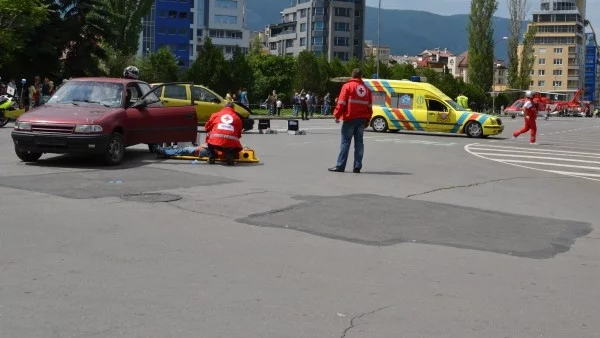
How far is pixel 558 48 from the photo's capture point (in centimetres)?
18538

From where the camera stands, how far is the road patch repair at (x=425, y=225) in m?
8.57

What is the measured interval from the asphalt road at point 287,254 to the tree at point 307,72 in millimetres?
48847

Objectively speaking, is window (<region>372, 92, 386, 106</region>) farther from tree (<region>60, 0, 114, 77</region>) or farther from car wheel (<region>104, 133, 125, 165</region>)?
tree (<region>60, 0, 114, 77</region>)

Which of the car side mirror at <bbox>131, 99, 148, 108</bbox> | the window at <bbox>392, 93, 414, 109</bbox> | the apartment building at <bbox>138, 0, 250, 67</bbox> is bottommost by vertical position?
the car side mirror at <bbox>131, 99, 148, 108</bbox>

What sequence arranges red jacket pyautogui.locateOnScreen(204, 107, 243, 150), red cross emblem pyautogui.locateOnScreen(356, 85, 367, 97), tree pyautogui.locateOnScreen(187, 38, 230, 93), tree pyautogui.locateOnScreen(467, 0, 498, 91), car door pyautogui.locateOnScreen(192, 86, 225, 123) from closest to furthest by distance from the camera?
red cross emblem pyautogui.locateOnScreen(356, 85, 367, 97)
red jacket pyautogui.locateOnScreen(204, 107, 243, 150)
car door pyautogui.locateOnScreen(192, 86, 225, 123)
tree pyautogui.locateOnScreen(187, 38, 230, 93)
tree pyautogui.locateOnScreen(467, 0, 498, 91)

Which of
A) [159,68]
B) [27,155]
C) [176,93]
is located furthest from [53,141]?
[159,68]

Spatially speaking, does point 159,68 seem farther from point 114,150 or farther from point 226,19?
point 226,19

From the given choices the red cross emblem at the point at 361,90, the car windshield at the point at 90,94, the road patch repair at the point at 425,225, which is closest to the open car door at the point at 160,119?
the car windshield at the point at 90,94

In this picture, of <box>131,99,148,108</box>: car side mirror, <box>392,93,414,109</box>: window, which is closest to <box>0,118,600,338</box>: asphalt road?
<box>131,99,148,108</box>: car side mirror

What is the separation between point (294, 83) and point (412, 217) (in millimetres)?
55337

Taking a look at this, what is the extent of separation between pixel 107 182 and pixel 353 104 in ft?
16.9

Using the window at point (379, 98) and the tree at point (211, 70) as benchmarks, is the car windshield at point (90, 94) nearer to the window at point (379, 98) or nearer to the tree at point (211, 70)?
the window at point (379, 98)

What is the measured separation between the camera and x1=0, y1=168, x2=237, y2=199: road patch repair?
11047 millimetres

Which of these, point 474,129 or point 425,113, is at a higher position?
point 425,113
